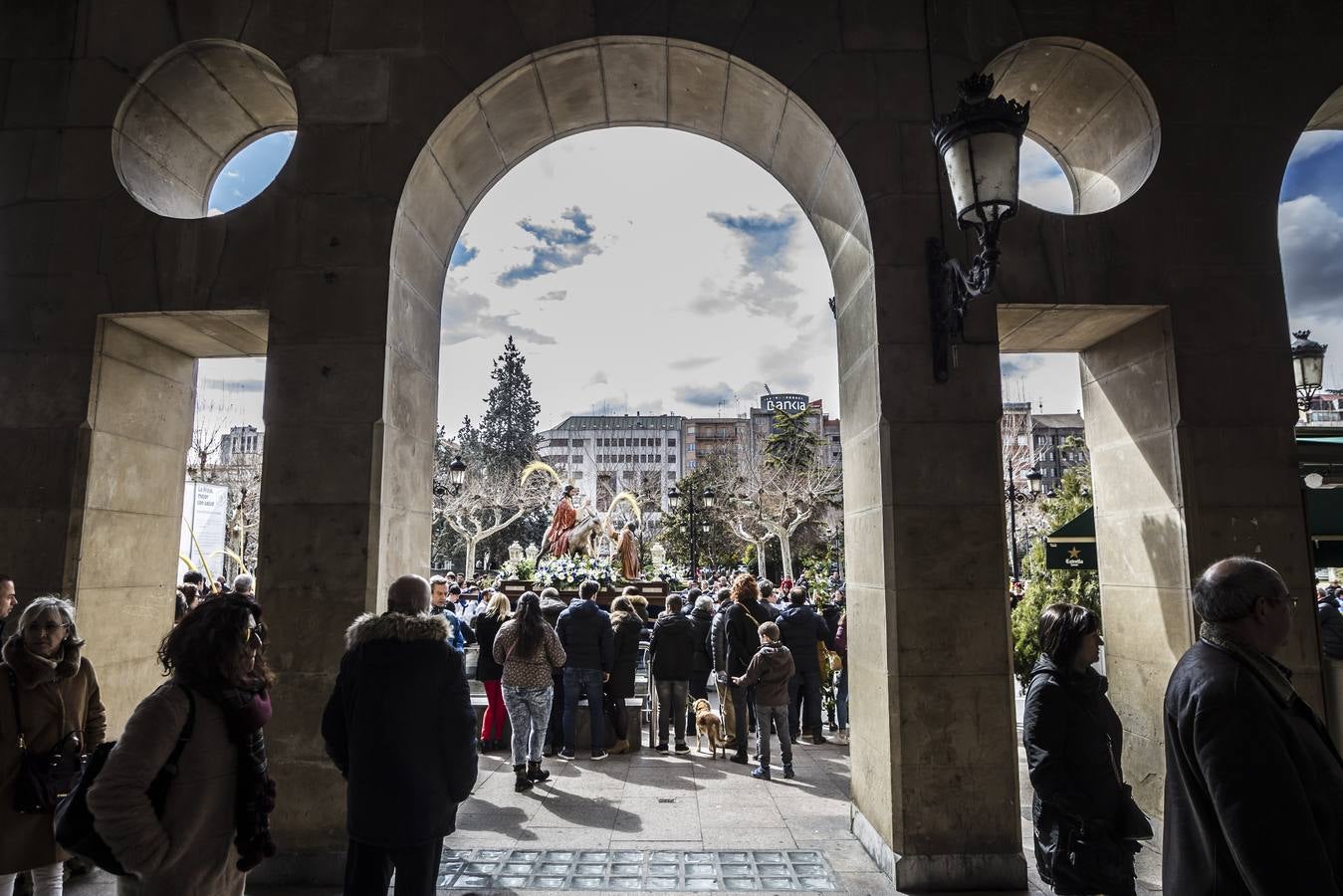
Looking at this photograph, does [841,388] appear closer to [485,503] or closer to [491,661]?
[491,661]

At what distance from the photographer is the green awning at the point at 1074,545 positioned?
26.2 feet

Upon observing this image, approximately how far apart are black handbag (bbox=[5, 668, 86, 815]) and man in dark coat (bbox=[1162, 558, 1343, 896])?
4854mm

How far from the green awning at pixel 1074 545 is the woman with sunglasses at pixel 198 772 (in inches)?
292

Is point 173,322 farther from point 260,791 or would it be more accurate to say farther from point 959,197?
point 959,197

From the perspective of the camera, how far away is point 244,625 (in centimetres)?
296

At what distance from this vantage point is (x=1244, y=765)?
2340 mm

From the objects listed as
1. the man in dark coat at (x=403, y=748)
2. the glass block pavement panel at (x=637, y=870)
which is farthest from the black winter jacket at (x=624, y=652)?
the man in dark coat at (x=403, y=748)

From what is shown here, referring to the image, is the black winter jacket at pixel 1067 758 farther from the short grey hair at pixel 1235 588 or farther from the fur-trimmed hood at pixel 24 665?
the fur-trimmed hood at pixel 24 665

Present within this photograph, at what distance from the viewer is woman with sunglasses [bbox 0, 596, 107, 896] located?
12.4 ft

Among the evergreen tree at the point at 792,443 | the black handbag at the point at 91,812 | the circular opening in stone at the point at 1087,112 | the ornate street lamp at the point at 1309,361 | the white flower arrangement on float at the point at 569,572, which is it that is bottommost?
the black handbag at the point at 91,812

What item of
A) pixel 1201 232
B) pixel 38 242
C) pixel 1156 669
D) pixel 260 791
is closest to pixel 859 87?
pixel 1201 232

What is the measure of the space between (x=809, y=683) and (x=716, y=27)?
24.4ft

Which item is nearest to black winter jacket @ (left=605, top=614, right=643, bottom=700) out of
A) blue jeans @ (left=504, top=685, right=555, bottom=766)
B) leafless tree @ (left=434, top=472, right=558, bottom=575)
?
blue jeans @ (left=504, top=685, right=555, bottom=766)

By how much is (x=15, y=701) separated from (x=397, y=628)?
1.99 meters
